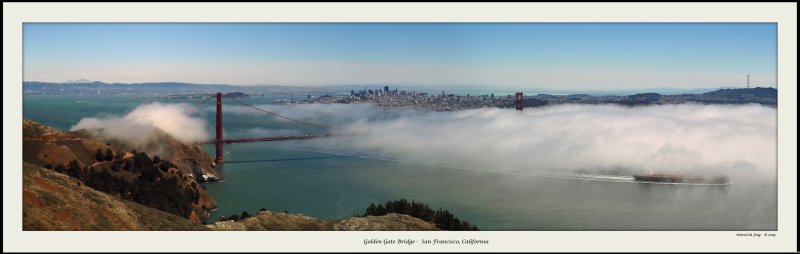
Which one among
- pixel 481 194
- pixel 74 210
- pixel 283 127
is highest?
pixel 283 127

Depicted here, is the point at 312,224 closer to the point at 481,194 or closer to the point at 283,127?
the point at 481,194

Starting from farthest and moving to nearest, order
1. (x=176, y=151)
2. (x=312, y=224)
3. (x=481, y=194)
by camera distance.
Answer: (x=176, y=151)
(x=481, y=194)
(x=312, y=224)

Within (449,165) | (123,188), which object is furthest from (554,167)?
(123,188)

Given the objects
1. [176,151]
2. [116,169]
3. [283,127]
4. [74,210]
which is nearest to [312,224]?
[74,210]

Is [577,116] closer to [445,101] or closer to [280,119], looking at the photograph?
[445,101]

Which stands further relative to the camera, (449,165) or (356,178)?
(449,165)
